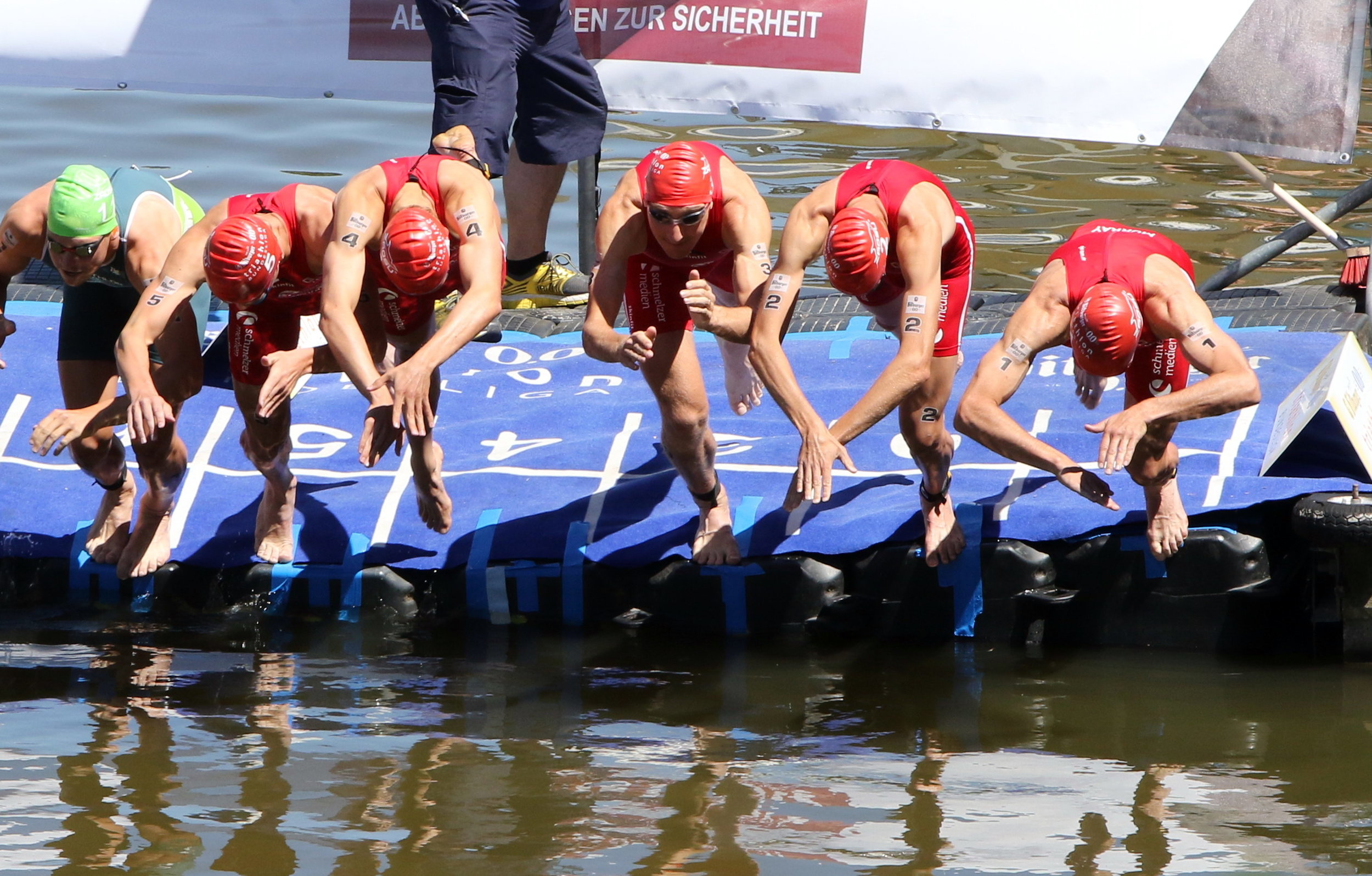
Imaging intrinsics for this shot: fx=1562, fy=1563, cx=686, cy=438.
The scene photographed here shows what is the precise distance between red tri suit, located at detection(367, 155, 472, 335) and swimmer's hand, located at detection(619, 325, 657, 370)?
80cm

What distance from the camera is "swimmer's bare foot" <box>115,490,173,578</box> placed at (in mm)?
6547

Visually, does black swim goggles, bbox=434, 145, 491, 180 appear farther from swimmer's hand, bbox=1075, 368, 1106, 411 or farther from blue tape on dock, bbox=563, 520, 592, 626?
swimmer's hand, bbox=1075, 368, 1106, 411

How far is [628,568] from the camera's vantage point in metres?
6.35

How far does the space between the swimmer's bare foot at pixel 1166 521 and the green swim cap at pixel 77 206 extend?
13.6 feet

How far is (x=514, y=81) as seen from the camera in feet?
24.9

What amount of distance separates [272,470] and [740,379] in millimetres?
2028

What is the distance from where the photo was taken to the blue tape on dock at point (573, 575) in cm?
635

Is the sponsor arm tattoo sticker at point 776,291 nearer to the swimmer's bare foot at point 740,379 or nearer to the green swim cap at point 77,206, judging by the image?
the swimmer's bare foot at point 740,379

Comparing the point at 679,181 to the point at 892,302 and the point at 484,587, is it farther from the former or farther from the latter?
the point at 484,587

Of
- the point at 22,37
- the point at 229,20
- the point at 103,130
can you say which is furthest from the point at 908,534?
the point at 103,130

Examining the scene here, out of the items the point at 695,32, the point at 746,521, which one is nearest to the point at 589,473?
the point at 746,521

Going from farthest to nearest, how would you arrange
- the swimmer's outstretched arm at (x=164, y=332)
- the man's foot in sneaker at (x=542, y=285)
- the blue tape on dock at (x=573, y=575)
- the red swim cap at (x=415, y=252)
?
the man's foot in sneaker at (x=542, y=285), the blue tape on dock at (x=573, y=575), the swimmer's outstretched arm at (x=164, y=332), the red swim cap at (x=415, y=252)

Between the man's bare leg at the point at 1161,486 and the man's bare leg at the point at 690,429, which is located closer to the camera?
the man's bare leg at the point at 1161,486

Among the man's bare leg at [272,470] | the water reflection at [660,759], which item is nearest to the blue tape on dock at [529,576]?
the water reflection at [660,759]
